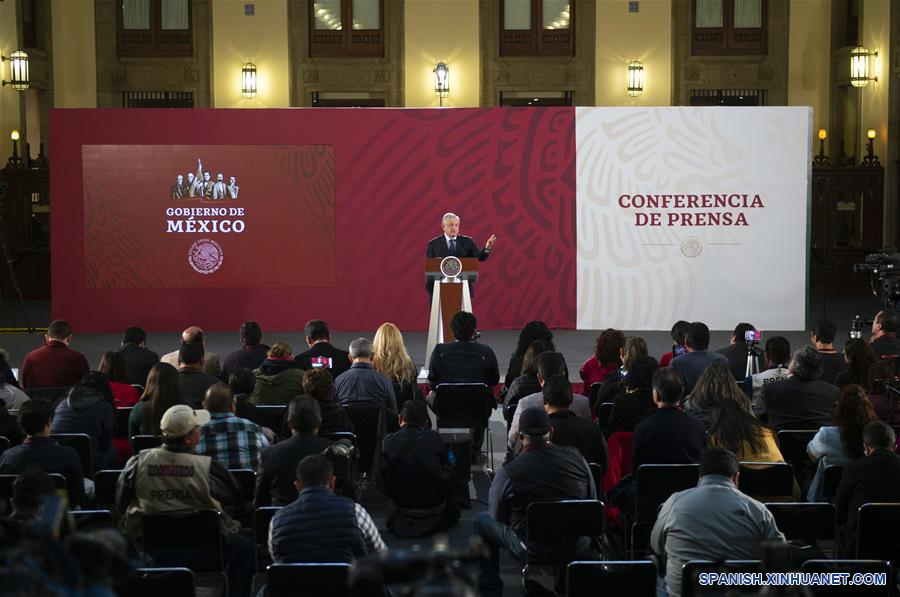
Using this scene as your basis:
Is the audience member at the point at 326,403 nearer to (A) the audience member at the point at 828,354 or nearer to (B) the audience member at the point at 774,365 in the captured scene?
(B) the audience member at the point at 774,365

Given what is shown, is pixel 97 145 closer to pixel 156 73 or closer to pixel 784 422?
pixel 156 73

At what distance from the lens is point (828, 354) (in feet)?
26.0

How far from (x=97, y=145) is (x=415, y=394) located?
8.59 meters

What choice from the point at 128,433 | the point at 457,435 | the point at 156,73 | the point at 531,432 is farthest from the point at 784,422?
the point at 156,73

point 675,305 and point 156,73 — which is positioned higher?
point 156,73

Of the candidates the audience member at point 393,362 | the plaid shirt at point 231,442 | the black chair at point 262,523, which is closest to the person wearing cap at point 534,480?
the black chair at point 262,523

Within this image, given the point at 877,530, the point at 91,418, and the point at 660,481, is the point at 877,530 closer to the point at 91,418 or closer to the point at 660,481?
the point at 660,481

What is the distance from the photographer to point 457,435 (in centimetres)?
894

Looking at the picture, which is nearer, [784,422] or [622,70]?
[784,422]

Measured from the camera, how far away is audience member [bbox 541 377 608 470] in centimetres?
586

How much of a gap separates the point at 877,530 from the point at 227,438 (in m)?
3.08

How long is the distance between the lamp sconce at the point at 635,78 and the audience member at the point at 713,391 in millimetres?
15448

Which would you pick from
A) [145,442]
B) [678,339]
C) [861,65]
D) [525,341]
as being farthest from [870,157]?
[145,442]

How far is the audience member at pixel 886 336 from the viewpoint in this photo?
8.26 meters
